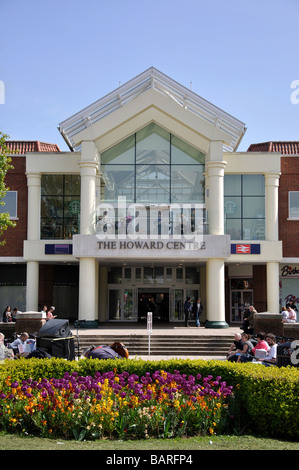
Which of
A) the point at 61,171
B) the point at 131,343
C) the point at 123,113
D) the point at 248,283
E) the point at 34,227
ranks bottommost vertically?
the point at 131,343

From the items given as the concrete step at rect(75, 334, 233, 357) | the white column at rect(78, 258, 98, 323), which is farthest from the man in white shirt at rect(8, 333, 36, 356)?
the white column at rect(78, 258, 98, 323)

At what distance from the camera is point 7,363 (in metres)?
11.0

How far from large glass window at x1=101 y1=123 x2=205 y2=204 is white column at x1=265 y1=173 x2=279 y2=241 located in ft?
11.1

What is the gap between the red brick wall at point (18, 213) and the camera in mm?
29688

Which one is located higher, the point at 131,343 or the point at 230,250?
the point at 230,250

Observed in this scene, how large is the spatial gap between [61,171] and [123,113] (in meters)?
4.33

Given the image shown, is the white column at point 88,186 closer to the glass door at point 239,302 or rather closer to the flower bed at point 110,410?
the glass door at point 239,302

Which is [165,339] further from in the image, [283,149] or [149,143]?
[283,149]

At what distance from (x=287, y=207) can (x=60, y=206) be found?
37.8 feet

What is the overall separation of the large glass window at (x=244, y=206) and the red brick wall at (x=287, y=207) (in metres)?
1.12

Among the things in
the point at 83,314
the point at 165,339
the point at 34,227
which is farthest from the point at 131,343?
the point at 34,227

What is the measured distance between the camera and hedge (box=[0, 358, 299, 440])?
8.80 m

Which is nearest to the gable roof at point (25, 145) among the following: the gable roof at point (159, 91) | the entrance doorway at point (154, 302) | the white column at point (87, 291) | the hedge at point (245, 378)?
the gable roof at point (159, 91)

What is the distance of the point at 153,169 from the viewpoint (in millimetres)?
28500
